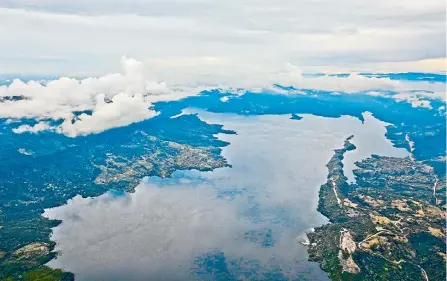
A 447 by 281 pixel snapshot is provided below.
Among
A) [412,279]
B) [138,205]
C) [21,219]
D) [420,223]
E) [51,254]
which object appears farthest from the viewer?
[138,205]

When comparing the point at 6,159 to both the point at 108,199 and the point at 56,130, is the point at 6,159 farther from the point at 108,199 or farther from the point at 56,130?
the point at 108,199

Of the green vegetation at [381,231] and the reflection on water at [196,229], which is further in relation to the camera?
the reflection on water at [196,229]

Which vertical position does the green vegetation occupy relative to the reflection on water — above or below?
above

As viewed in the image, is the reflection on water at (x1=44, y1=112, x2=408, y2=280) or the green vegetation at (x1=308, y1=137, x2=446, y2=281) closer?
the green vegetation at (x1=308, y1=137, x2=446, y2=281)

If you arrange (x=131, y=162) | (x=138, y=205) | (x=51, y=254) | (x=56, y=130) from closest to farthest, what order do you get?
1. (x=51, y=254)
2. (x=138, y=205)
3. (x=131, y=162)
4. (x=56, y=130)

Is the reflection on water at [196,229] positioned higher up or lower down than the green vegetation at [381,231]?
lower down

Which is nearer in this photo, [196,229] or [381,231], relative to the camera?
[381,231]

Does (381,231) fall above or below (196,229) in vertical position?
above

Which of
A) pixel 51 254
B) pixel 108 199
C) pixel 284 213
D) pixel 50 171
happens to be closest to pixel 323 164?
pixel 284 213
